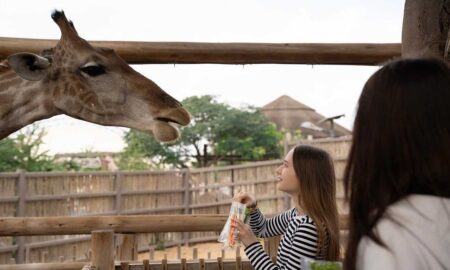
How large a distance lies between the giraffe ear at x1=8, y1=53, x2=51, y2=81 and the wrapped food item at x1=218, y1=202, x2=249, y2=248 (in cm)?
119

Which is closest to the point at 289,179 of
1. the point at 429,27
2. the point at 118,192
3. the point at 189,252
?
the point at 429,27

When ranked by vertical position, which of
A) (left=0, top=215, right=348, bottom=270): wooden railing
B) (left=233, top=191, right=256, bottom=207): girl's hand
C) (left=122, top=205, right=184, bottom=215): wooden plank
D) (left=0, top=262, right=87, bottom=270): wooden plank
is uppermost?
(left=233, top=191, right=256, bottom=207): girl's hand

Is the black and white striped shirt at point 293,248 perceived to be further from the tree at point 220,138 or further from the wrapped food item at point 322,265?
the tree at point 220,138

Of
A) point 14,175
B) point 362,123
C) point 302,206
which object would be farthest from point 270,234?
point 14,175

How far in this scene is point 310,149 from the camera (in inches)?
74.3

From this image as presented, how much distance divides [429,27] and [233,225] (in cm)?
84

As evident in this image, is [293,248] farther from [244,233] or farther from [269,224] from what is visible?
[269,224]

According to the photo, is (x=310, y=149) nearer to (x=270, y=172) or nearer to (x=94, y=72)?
(x=94, y=72)

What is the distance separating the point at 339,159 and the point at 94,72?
22.0 feet

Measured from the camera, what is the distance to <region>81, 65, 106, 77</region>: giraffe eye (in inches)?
107

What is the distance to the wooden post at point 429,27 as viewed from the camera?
1.83m

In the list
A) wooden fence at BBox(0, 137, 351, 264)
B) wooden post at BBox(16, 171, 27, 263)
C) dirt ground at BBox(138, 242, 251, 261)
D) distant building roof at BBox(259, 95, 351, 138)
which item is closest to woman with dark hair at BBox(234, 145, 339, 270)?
wooden fence at BBox(0, 137, 351, 264)

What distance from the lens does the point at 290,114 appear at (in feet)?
81.3

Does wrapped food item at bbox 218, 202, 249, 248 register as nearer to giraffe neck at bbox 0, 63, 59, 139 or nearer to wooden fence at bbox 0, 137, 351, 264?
giraffe neck at bbox 0, 63, 59, 139
